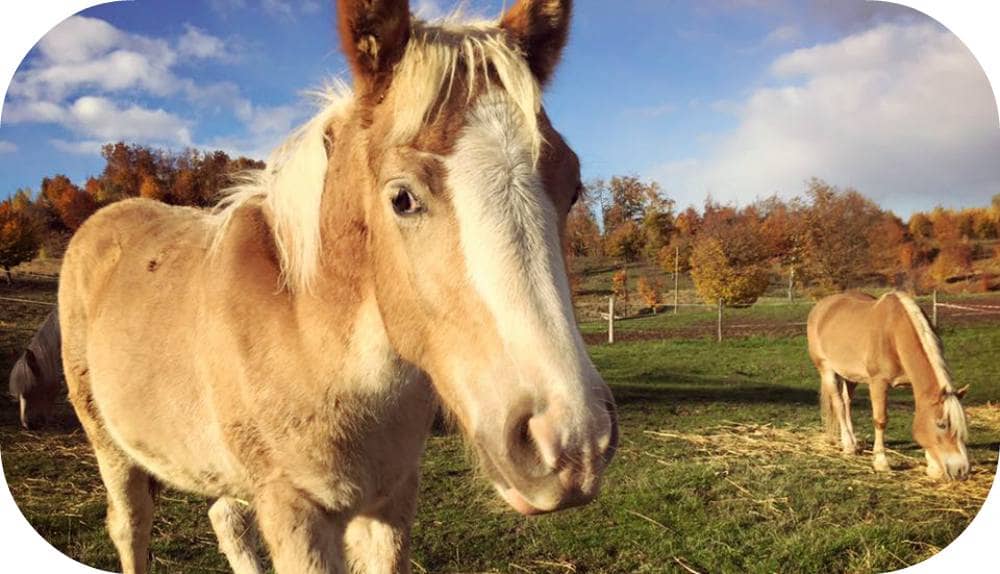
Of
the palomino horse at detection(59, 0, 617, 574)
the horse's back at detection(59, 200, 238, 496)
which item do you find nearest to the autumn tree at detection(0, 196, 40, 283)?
the horse's back at detection(59, 200, 238, 496)

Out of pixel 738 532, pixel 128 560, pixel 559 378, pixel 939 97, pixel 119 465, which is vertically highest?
pixel 939 97

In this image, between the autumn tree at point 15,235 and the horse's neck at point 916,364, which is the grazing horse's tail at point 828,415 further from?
the autumn tree at point 15,235

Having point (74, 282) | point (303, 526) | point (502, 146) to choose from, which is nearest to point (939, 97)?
point (502, 146)

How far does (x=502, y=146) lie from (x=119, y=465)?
2046mm

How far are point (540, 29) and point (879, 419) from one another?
4.10 meters

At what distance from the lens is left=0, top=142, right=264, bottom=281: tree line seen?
8.92 feet

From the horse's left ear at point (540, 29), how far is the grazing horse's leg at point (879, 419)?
11.5 ft

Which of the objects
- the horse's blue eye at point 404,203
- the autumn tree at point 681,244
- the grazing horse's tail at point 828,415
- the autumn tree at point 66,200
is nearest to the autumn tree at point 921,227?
the autumn tree at point 681,244

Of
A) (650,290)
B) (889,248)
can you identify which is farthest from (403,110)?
(889,248)

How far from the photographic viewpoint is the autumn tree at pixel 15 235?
106 inches

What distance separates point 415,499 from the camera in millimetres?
1553

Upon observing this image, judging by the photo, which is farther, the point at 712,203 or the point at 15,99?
the point at 712,203

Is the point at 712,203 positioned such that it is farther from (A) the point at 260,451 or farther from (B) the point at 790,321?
(A) the point at 260,451

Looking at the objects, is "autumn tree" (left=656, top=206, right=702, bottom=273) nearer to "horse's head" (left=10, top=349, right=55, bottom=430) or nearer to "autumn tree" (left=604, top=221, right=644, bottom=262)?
"autumn tree" (left=604, top=221, right=644, bottom=262)
